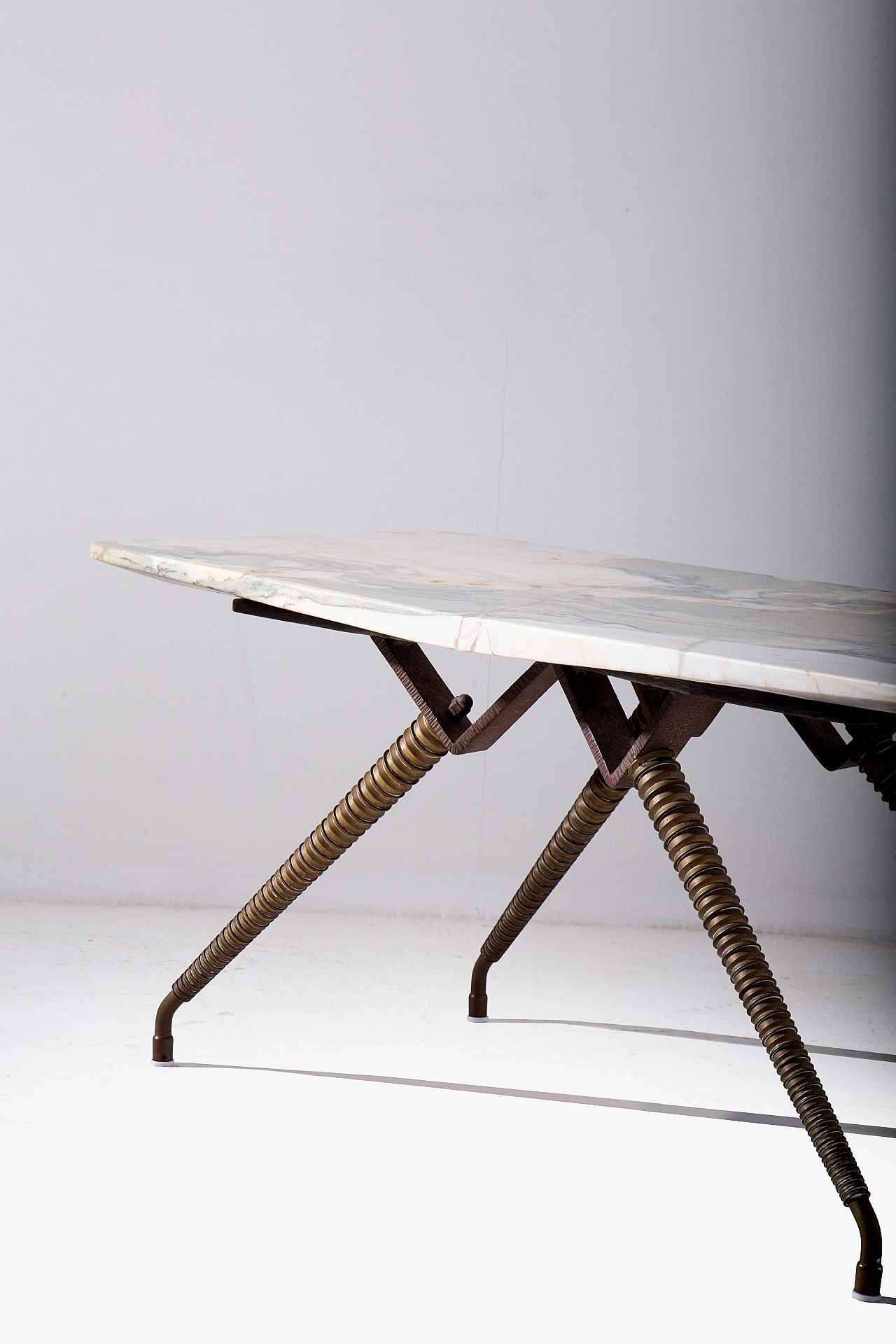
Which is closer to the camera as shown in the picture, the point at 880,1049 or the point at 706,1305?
the point at 706,1305

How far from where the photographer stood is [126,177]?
91.0 inches

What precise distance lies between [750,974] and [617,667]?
0.40 meters

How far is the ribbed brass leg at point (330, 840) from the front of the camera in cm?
139

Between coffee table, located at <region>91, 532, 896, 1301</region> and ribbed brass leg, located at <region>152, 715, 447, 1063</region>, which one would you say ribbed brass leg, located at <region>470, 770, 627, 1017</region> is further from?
ribbed brass leg, located at <region>152, 715, 447, 1063</region>

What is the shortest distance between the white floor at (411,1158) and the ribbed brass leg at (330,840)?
0.17m

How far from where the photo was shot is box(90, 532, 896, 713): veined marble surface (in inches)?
35.1

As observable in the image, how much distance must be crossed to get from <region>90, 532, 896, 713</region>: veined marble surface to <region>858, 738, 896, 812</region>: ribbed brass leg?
137 mm

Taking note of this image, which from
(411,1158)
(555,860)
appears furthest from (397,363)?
(411,1158)

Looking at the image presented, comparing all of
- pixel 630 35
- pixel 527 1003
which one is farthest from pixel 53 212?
pixel 527 1003

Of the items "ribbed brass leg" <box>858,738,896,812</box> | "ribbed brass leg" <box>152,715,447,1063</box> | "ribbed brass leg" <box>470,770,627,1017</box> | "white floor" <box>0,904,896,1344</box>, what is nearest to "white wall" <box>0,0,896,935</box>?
"white floor" <box>0,904,896,1344</box>

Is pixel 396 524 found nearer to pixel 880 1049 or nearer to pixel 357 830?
pixel 357 830

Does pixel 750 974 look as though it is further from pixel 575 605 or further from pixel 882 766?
pixel 575 605

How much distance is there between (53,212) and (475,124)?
0.82 meters

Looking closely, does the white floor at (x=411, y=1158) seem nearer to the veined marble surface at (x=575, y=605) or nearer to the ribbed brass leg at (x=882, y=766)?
the ribbed brass leg at (x=882, y=766)
